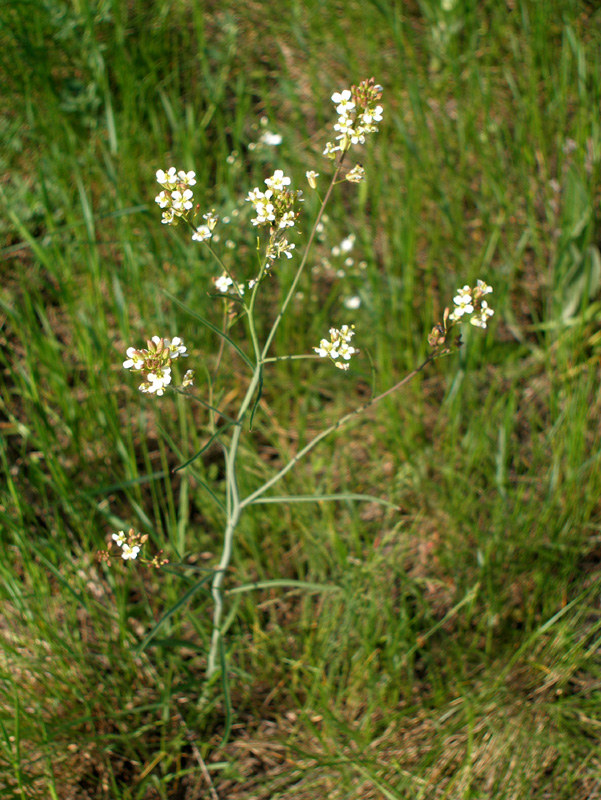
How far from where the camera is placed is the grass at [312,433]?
1.66 m

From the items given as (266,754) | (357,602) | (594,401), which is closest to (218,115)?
(594,401)

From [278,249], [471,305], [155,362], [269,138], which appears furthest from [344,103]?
[269,138]

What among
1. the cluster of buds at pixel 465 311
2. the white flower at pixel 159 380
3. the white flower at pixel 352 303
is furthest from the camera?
the white flower at pixel 352 303

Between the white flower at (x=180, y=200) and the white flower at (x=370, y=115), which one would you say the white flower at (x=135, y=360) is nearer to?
the white flower at (x=180, y=200)

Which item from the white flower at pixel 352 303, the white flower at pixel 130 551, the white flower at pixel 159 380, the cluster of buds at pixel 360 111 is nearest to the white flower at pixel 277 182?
the cluster of buds at pixel 360 111

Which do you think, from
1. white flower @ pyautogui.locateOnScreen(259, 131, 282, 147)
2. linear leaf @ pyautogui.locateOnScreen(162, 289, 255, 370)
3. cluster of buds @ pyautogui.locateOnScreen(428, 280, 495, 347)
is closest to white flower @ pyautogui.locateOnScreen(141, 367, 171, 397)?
linear leaf @ pyautogui.locateOnScreen(162, 289, 255, 370)

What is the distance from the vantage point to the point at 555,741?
160cm

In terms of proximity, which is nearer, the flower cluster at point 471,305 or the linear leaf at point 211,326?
the linear leaf at point 211,326

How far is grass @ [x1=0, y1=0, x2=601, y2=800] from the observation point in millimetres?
1657

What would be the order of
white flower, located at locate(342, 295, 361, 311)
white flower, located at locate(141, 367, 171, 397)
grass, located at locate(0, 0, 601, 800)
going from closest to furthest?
white flower, located at locate(141, 367, 171, 397), grass, located at locate(0, 0, 601, 800), white flower, located at locate(342, 295, 361, 311)

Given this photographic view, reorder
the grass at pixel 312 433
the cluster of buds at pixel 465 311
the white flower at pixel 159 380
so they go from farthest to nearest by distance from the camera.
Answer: the grass at pixel 312 433 → the cluster of buds at pixel 465 311 → the white flower at pixel 159 380

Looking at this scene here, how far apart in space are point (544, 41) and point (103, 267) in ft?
6.37

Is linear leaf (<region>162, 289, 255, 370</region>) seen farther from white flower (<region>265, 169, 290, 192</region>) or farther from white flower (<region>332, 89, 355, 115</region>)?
white flower (<region>332, 89, 355, 115</region>)

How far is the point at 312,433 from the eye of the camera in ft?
7.63
